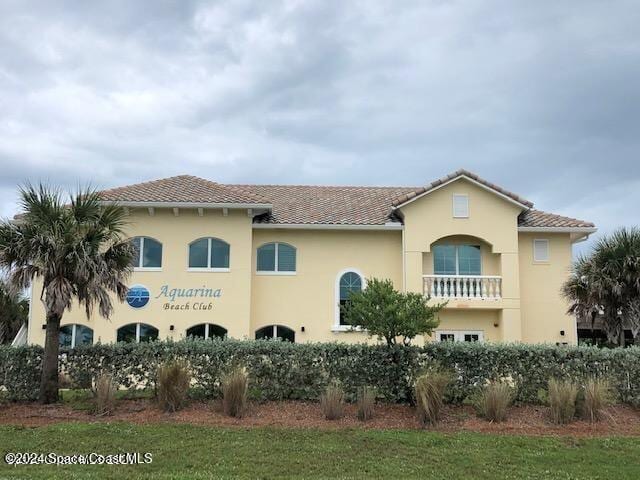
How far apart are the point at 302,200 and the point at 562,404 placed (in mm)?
13444

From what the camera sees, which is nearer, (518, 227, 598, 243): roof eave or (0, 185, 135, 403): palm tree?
(0, 185, 135, 403): palm tree

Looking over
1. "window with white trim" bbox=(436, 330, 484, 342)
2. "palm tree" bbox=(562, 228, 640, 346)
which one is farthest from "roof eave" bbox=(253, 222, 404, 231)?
"palm tree" bbox=(562, 228, 640, 346)

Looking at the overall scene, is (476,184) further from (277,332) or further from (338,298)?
(277,332)

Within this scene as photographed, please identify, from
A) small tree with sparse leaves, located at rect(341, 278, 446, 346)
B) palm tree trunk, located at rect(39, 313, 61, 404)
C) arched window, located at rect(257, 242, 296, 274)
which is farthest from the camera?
arched window, located at rect(257, 242, 296, 274)

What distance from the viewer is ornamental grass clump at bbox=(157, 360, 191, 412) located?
1268 centimetres

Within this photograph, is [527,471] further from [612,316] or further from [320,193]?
[320,193]

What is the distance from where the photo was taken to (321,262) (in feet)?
70.7

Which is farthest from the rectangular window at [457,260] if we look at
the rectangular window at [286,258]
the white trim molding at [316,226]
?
the rectangular window at [286,258]

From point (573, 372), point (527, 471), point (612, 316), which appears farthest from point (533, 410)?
point (612, 316)

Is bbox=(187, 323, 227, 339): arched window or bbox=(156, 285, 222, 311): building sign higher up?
bbox=(156, 285, 222, 311): building sign

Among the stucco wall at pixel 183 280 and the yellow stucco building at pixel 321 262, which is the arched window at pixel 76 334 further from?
the stucco wall at pixel 183 280

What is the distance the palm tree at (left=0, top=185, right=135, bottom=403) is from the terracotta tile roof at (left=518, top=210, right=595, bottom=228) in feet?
48.2

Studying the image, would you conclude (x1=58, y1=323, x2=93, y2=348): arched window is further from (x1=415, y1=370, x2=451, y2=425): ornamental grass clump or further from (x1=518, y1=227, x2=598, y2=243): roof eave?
(x1=518, y1=227, x2=598, y2=243): roof eave

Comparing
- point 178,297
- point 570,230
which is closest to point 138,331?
point 178,297
